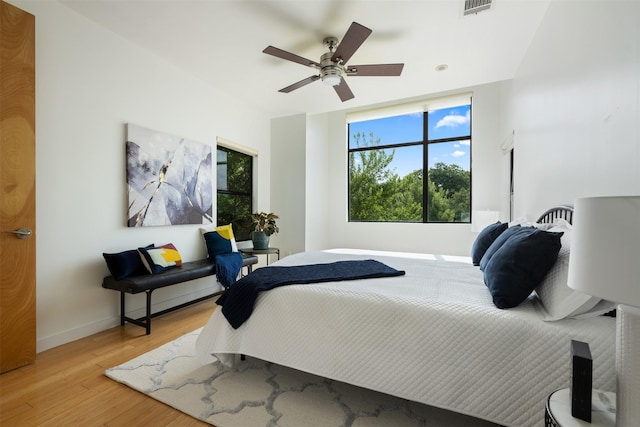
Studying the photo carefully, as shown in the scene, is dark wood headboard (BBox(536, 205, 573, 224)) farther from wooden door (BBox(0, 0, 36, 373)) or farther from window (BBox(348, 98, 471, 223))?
wooden door (BBox(0, 0, 36, 373))

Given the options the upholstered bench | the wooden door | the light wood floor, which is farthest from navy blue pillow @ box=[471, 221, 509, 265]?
the wooden door

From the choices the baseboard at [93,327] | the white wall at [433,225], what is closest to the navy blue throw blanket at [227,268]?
the baseboard at [93,327]

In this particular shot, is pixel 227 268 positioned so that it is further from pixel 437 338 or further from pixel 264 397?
pixel 437 338

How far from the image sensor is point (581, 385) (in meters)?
0.89

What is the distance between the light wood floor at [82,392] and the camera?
149 cm

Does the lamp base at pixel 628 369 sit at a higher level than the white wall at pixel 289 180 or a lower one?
lower

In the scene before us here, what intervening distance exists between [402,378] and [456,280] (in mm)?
829

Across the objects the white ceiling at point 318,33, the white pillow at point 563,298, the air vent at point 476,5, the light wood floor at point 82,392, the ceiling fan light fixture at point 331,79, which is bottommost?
the light wood floor at point 82,392

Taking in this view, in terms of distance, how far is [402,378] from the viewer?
1.42 metres

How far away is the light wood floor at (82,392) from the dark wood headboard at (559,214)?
2.52 m

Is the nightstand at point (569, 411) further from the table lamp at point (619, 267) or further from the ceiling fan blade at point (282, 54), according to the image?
the ceiling fan blade at point (282, 54)

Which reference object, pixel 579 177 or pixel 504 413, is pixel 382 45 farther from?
pixel 504 413

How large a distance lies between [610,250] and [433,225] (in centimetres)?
437

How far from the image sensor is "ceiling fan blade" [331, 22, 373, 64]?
207 centimetres
